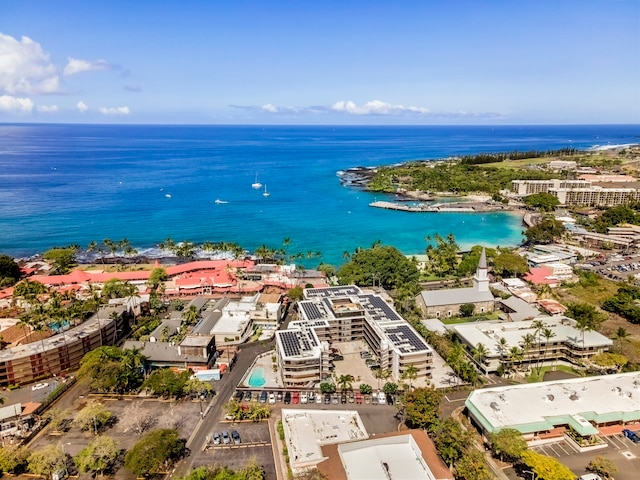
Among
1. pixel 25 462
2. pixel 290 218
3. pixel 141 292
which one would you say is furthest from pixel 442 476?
pixel 290 218

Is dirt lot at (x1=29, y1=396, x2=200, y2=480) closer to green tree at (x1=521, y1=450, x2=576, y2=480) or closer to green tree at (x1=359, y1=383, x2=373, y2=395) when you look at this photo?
green tree at (x1=359, y1=383, x2=373, y2=395)

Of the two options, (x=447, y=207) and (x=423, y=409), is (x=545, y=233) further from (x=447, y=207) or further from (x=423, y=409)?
(x=423, y=409)

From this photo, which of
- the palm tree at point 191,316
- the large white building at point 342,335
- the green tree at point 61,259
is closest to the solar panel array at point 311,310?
the large white building at point 342,335

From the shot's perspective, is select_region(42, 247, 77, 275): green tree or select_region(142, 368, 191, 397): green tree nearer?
select_region(142, 368, 191, 397): green tree

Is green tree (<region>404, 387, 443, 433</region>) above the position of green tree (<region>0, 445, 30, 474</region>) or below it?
above

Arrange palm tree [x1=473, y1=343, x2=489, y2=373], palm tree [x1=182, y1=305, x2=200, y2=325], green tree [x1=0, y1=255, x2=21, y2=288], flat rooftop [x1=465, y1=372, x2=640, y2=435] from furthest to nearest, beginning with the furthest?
green tree [x1=0, y1=255, x2=21, y2=288], palm tree [x1=182, y1=305, x2=200, y2=325], palm tree [x1=473, y1=343, x2=489, y2=373], flat rooftop [x1=465, y1=372, x2=640, y2=435]

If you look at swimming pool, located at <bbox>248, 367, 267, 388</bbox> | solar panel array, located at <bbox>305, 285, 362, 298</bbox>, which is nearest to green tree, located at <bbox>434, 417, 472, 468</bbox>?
swimming pool, located at <bbox>248, 367, 267, 388</bbox>

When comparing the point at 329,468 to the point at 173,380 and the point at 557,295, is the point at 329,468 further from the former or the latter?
the point at 557,295
